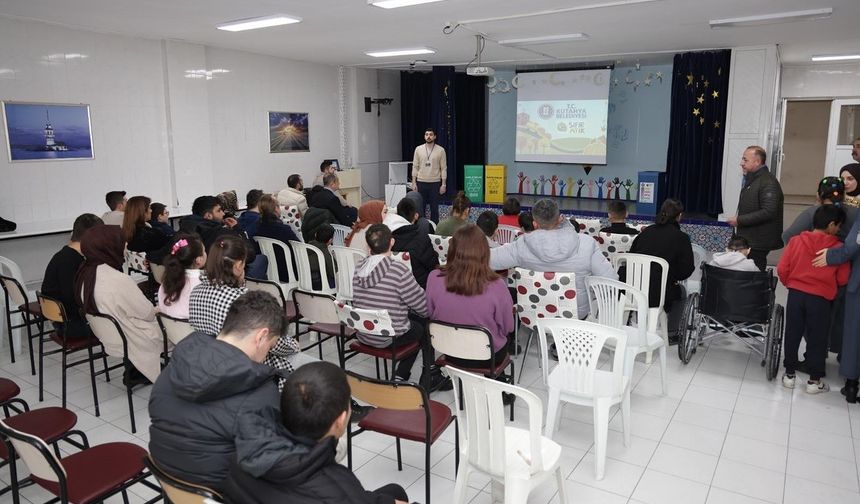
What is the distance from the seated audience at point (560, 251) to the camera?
4004mm

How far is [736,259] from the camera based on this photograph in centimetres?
433

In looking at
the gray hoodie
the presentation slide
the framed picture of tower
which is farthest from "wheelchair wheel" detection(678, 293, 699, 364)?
the framed picture of tower

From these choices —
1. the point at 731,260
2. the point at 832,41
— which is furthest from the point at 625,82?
the point at 731,260

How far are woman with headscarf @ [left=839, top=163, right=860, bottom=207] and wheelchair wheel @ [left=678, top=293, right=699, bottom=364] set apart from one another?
4.27 feet

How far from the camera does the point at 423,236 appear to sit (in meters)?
4.44

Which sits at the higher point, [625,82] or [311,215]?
[625,82]

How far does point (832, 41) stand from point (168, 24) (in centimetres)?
843

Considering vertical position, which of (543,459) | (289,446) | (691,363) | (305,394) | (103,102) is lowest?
(691,363)

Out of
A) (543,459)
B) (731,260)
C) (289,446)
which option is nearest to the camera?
(289,446)

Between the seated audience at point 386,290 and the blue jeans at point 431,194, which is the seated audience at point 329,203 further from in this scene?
the blue jeans at point 431,194

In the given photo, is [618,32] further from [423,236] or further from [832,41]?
[423,236]

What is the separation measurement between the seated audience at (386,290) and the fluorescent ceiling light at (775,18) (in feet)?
16.1

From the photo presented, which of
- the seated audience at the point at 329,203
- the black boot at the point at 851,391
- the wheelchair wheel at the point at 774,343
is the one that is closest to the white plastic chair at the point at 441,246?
the seated audience at the point at 329,203

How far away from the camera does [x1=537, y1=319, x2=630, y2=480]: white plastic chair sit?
3.00 meters
